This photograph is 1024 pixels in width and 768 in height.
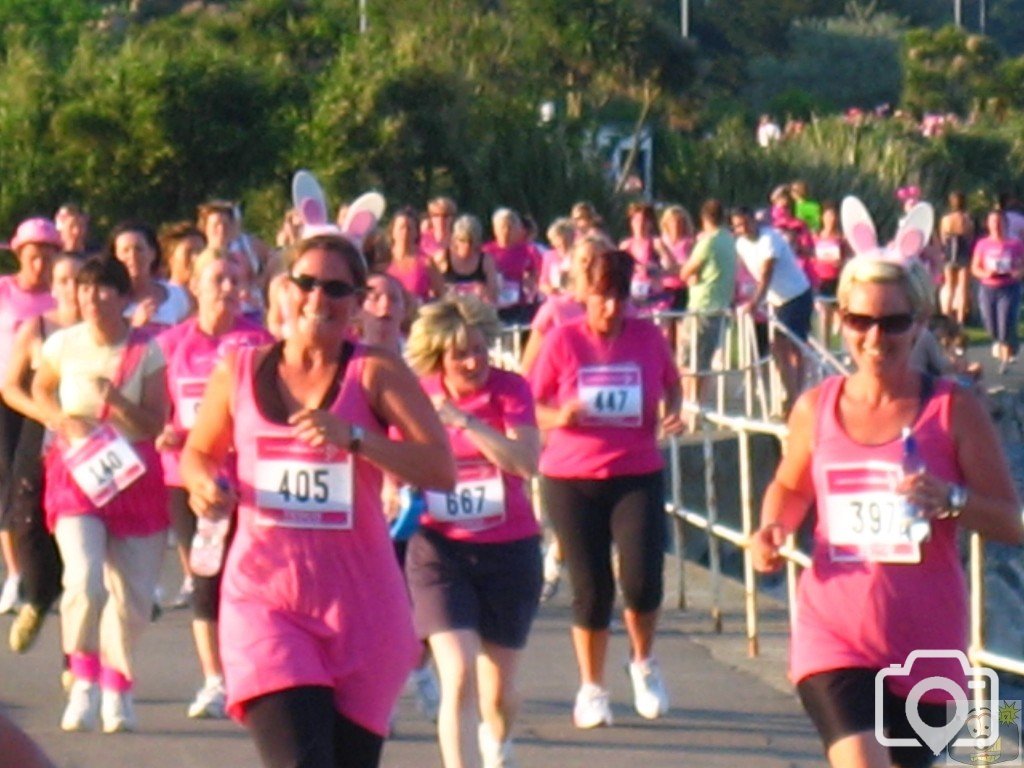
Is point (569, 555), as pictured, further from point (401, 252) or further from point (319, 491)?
point (401, 252)

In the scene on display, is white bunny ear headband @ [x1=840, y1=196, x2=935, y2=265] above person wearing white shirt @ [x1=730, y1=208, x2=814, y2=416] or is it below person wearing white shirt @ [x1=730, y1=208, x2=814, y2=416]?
above

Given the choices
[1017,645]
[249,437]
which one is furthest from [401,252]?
→ [249,437]

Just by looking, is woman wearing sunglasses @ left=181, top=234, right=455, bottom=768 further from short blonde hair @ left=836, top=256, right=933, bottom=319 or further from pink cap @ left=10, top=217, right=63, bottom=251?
pink cap @ left=10, top=217, right=63, bottom=251

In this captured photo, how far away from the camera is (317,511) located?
211 inches

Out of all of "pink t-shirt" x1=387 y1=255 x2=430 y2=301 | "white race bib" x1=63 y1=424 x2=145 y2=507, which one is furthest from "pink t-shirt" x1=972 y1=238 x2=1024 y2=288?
"white race bib" x1=63 y1=424 x2=145 y2=507

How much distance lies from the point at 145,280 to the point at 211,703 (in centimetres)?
214

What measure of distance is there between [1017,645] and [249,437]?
11765mm

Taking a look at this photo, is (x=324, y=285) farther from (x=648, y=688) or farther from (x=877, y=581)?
(x=648, y=688)

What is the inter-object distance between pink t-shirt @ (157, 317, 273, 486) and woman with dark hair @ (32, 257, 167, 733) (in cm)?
6

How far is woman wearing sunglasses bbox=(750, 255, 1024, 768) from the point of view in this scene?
538 cm

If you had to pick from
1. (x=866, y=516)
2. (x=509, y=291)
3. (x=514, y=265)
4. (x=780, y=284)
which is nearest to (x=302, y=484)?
(x=866, y=516)

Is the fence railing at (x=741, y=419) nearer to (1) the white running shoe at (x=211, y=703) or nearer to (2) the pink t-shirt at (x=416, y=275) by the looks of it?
(2) the pink t-shirt at (x=416, y=275)

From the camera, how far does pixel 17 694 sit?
9078mm

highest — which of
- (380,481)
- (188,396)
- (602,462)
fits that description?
(380,481)
